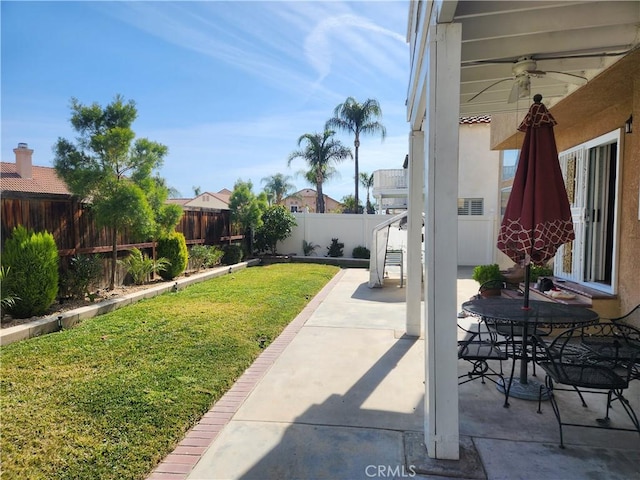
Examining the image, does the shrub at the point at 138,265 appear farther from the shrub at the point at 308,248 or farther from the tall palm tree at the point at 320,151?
the tall palm tree at the point at 320,151

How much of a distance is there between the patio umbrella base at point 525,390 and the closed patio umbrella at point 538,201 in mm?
1229

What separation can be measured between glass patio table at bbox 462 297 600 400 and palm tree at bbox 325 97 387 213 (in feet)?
65.6

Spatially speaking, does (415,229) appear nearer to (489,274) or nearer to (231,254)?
(489,274)

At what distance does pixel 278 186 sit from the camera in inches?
1423

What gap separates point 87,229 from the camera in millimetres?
7180

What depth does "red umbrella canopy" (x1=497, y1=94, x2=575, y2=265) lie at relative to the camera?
3.17 meters

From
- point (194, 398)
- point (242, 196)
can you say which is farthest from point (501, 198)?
point (194, 398)

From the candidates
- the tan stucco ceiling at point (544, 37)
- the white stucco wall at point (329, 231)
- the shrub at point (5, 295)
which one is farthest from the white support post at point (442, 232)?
the white stucco wall at point (329, 231)

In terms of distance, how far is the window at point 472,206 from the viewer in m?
16.3

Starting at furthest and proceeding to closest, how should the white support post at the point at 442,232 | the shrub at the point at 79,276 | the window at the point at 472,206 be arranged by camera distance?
the window at the point at 472,206
the shrub at the point at 79,276
the white support post at the point at 442,232

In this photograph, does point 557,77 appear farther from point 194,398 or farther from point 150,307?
point 150,307

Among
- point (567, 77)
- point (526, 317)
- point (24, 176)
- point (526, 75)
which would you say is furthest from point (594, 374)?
point (24, 176)

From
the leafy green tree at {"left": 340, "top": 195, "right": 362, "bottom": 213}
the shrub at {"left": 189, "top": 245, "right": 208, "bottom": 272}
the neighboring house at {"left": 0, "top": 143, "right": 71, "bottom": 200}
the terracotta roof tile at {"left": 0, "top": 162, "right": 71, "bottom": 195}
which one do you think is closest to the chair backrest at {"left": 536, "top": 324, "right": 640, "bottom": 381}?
the shrub at {"left": 189, "top": 245, "right": 208, "bottom": 272}

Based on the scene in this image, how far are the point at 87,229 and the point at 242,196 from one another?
670 cm
